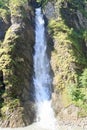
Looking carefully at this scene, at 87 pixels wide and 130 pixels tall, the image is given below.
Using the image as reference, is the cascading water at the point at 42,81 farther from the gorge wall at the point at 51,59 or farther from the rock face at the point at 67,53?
the rock face at the point at 67,53

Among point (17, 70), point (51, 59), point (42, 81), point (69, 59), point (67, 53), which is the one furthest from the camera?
point (51, 59)

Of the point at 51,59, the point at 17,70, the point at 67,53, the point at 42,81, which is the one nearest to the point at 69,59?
the point at 67,53

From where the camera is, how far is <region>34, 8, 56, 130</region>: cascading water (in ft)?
140

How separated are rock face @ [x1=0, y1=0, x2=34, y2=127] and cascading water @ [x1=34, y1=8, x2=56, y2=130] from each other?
95 centimetres

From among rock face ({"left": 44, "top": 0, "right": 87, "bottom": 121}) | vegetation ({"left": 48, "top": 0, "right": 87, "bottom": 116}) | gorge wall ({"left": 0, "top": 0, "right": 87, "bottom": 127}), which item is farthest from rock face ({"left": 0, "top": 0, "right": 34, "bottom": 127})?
vegetation ({"left": 48, "top": 0, "right": 87, "bottom": 116})

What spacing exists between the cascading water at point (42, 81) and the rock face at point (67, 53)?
3.59 feet

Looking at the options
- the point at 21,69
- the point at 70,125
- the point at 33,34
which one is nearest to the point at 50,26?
the point at 33,34

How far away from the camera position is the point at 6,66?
45219 mm

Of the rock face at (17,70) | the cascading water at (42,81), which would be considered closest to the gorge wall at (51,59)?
the rock face at (17,70)

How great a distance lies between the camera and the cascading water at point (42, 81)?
42.8 meters

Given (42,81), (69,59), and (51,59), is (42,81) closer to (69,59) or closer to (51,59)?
(51,59)

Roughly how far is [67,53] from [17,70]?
821cm

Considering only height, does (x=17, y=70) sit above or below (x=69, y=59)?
below

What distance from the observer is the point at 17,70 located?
46156 millimetres
